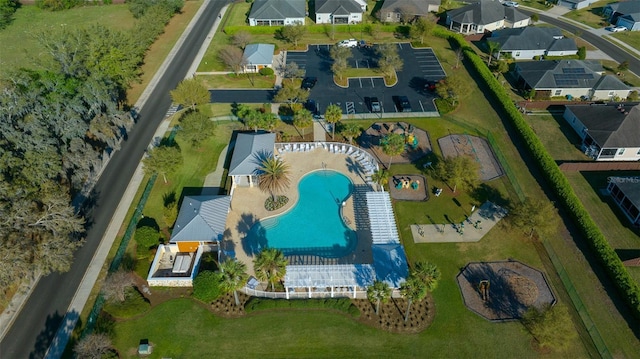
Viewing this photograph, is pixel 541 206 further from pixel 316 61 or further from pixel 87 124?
pixel 87 124

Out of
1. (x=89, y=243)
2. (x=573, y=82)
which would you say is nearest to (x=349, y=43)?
(x=573, y=82)

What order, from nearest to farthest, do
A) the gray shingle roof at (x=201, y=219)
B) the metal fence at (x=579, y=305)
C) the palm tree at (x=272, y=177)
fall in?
the metal fence at (x=579, y=305) < the gray shingle roof at (x=201, y=219) < the palm tree at (x=272, y=177)

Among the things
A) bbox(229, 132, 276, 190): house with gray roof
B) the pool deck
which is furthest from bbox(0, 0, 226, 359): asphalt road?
the pool deck

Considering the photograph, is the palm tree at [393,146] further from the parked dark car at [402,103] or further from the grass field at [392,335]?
the parked dark car at [402,103]

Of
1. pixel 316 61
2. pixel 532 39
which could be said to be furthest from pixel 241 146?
pixel 532 39

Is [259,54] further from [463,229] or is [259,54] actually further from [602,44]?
[602,44]

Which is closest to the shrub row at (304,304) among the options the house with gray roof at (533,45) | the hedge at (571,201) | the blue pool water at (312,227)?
the blue pool water at (312,227)

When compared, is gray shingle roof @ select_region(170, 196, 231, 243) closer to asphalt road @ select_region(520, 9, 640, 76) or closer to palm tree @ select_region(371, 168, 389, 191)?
palm tree @ select_region(371, 168, 389, 191)
